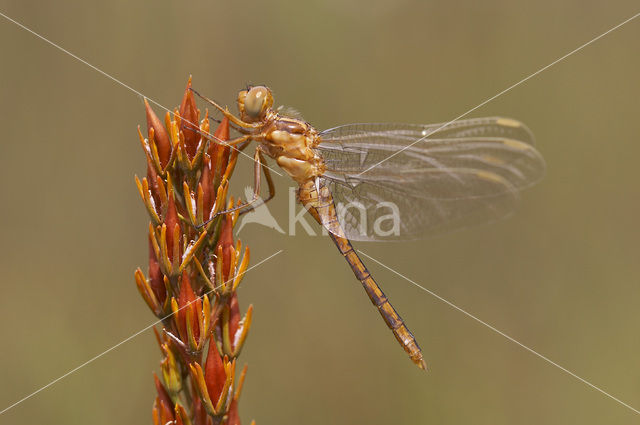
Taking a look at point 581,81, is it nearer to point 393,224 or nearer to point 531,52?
point 531,52

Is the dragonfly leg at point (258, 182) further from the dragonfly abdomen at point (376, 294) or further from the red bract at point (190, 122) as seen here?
the red bract at point (190, 122)

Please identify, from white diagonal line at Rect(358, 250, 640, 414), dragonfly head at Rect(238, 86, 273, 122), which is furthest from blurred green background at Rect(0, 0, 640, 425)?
dragonfly head at Rect(238, 86, 273, 122)

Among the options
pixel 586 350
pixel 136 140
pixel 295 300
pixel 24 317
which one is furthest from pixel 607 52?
pixel 24 317

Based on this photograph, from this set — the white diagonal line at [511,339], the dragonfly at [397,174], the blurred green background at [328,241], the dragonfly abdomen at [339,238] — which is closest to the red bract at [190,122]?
the dragonfly at [397,174]

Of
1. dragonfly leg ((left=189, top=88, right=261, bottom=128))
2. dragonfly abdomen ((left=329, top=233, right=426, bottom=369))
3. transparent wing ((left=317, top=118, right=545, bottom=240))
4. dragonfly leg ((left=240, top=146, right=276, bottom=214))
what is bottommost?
dragonfly abdomen ((left=329, top=233, right=426, bottom=369))

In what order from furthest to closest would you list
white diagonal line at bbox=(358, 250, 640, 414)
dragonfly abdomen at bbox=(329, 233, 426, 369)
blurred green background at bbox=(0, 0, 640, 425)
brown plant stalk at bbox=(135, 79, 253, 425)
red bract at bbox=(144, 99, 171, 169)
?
blurred green background at bbox=(0, 0, 640, 425) → white diagonal line at bbox=(358, 250, 640, 414) → dragonfly abdomen at bbox=(329, 233, 426, 369) → red bract at bbox=(144, 99, 171, 169) → brown plant stalk at bbox=(135, 79, 253, 425)

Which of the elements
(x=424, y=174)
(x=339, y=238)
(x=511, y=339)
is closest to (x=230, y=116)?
(x=339, y=238)

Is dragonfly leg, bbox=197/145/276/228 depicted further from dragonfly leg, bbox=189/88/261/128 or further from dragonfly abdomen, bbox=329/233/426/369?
dragonfly abdomen, bbox=329/233/426/369
